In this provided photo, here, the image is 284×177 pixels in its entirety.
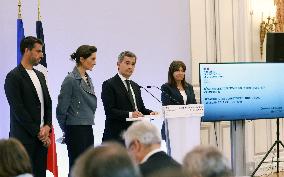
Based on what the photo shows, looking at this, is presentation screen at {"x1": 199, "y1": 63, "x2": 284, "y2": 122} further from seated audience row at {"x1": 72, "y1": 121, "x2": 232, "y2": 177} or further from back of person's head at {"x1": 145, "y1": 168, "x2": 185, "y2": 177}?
back of person's head at {"x1": 145, "y1": 168, "x2": 185, "y2": 177}

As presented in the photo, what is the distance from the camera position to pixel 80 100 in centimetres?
Answer: 445

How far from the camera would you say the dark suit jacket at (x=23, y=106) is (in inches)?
158

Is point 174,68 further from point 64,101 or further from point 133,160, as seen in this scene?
point 133,160

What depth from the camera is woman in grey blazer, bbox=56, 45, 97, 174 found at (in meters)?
4.40

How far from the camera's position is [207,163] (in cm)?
194

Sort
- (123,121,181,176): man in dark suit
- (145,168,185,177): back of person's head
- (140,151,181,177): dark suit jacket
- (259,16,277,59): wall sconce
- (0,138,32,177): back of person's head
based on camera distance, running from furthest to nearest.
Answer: (259,16,277,59): wall sconce → (123,121,181,176): man in dark suit → (140,151,181,177): dark suit jacket → (0,138,32,177): back of person's head → (145,168,185,177): back of person's head

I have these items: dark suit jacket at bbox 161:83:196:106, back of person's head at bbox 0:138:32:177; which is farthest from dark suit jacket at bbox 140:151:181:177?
dark suit jacket at bbox 161:83:196:106

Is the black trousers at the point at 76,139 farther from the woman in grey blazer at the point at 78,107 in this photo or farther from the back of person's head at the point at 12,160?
the back of person's head at the point at 12,160

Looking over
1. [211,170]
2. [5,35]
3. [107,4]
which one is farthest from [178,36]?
[211,170]

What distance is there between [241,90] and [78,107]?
1713 mm

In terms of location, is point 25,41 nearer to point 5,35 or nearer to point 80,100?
point 80,100

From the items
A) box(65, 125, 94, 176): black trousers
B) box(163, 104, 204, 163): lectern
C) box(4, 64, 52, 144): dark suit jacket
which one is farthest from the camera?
box(163, 104, 204, 163): lectern

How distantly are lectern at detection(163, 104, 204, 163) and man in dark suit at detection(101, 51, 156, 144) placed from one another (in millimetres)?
180

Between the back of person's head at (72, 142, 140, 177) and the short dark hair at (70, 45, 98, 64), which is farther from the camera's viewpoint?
the short dark hair at (70, 45, 98, 64)
